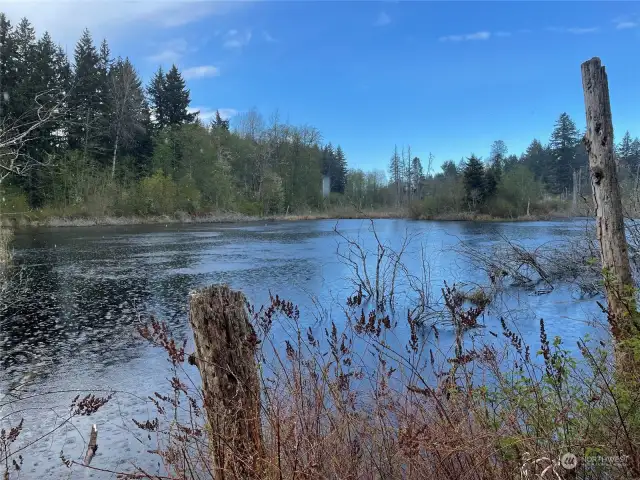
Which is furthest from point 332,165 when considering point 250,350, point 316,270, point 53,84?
point 250,350

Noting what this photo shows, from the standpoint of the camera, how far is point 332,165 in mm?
77750

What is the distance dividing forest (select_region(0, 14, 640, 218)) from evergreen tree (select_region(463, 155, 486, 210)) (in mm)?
101

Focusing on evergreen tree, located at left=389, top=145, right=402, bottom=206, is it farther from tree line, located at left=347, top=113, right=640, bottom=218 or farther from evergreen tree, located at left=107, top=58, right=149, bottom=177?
evergreen tree, located at left=107, top=58, right=149, bottom=177

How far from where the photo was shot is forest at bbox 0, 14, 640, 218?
41375 millimetres

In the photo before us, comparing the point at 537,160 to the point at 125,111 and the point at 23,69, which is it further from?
the point at 23,69

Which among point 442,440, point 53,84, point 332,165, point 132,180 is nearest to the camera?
point 442,440

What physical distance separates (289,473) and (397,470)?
0.74m

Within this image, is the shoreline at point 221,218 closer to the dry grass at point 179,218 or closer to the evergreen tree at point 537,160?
the dry grass at point 179,218

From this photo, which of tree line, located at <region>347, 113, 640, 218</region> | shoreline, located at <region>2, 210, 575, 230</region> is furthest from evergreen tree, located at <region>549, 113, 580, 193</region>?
shoreline, located at <region>2, 210, 575, 230</region>

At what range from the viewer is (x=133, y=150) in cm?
5012

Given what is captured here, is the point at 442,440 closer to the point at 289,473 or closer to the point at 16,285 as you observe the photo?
the point at 289,473

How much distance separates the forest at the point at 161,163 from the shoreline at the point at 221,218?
56 centimetres

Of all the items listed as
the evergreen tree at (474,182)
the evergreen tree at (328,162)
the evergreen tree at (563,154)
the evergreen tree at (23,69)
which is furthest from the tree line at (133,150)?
the evergreen tree at (563,154)

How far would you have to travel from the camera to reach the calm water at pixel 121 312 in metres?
5.20
